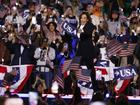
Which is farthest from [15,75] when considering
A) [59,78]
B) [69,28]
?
[69,28]

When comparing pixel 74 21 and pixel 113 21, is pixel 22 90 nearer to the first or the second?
pixel 74 21

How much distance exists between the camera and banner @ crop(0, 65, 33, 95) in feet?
43.9

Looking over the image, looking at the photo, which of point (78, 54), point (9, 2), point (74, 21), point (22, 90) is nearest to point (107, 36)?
point (74, 21)

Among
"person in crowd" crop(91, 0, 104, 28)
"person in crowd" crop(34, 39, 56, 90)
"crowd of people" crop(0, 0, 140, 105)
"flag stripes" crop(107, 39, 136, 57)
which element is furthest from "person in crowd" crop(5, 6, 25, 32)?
"flag stripes" crop(107, 39, 136, 57)

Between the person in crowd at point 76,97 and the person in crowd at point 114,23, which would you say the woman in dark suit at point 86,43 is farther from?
the person in crowd at point 114,23

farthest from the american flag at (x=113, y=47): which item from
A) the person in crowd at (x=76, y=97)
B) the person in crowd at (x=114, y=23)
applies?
the person in crowd at (x=114, y=23)

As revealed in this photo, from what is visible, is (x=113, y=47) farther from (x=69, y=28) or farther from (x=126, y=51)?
(x=69, y=28)

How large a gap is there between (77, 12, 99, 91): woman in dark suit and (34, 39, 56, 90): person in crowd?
0.81m

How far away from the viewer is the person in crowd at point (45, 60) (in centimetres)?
1405

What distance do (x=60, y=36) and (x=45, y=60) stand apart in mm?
1660

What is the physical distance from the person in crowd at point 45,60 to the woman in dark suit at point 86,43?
81 cm

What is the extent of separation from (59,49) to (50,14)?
3.20 m

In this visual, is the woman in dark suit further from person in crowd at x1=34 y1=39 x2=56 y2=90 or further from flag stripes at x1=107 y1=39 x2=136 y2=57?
person in crowd at x1=34 y1=39 x2=56 y2=90

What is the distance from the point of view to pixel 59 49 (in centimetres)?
1524
